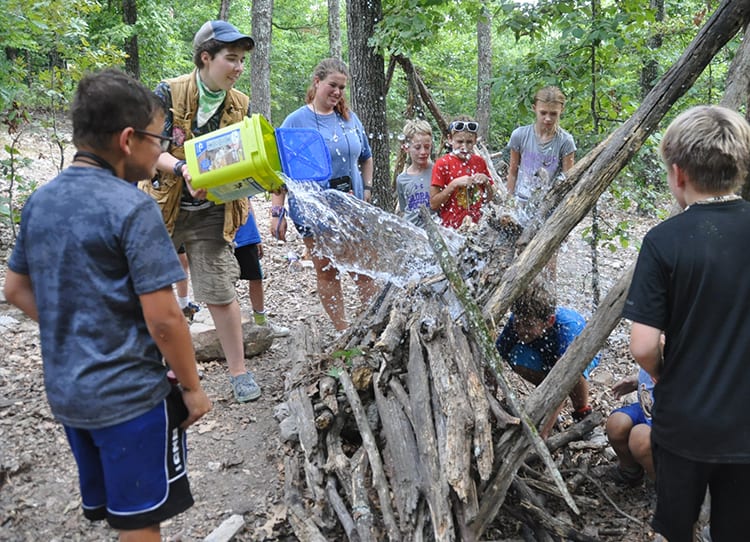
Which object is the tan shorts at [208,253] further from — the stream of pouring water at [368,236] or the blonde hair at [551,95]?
the blonde hair at [551,95]

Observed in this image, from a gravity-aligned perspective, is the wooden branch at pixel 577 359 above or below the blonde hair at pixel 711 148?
below

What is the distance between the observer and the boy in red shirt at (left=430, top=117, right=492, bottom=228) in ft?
15.0

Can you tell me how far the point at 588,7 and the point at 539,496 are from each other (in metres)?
4.18

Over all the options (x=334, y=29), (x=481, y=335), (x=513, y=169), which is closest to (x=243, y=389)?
(x=481, y=335)

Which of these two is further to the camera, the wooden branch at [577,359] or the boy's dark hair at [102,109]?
the wooden branch at [577,359]

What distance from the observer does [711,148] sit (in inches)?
73.2

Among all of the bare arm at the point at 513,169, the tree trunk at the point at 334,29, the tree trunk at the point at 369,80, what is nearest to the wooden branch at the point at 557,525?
the bare arm at the point at 513,169

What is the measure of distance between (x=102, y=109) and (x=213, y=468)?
2.10 m

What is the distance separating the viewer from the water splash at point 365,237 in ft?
13.1

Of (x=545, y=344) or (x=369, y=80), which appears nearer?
(x=545, y=344)

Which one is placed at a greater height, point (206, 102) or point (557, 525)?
point (206, 102)

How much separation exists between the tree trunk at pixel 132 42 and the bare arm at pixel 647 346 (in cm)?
1182

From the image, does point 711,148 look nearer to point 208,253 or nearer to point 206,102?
point 206,102

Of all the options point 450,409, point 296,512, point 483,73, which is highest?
point 483,73
